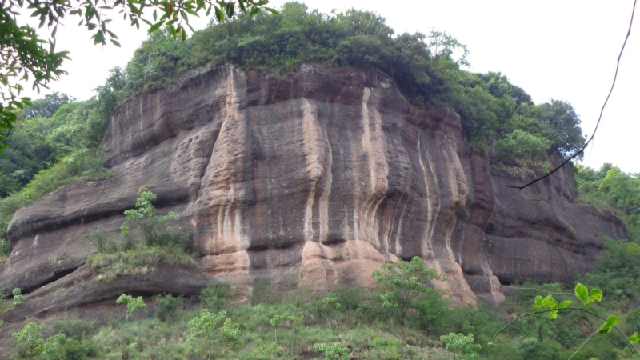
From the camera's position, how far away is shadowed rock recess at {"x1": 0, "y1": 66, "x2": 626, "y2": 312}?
2042cm

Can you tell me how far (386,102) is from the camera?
892 inches

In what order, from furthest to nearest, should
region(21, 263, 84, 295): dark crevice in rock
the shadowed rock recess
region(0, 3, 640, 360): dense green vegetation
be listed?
region(21, 263, 84, 295): dark crevice in rock < the shadowed rock recess < region(0, 3, 640, 360): dense green vegetation

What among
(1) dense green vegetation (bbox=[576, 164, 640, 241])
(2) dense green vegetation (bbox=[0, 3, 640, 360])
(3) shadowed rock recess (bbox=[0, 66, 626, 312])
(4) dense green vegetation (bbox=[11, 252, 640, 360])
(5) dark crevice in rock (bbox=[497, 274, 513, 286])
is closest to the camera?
(4) dense green vegetation (bbox=[11, 252, 640, 360])

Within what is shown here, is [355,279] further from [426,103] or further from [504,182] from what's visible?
[504,182]

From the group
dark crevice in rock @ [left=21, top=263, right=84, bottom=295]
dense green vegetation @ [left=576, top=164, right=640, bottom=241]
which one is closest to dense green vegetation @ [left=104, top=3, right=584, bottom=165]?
dark crevice in rock @ [left=21, top=263, right=84, bottom=295]

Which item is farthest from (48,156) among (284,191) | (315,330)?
(315,330)

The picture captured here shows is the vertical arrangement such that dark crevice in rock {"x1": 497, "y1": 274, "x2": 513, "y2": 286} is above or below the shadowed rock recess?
below

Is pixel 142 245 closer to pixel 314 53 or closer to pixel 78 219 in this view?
pixel 78 219

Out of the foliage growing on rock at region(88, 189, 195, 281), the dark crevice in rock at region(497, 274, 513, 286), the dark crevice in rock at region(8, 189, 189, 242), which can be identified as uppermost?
the dark crevice in rock at region(8, 189, 189, 242)

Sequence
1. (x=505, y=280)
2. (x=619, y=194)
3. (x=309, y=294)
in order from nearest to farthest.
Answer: (x=309, y=294), (x=505, y=280), (x=619, y=194)

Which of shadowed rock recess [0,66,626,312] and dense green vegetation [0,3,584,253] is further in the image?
dense green vegetation [0,3,584,253]

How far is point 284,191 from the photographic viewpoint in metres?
20.9

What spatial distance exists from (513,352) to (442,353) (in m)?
1.90

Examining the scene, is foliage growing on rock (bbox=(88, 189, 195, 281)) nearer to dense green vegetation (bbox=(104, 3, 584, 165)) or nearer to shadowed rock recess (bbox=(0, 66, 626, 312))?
shadowed rock recess (bbox=(0, 66, 626, 312))
